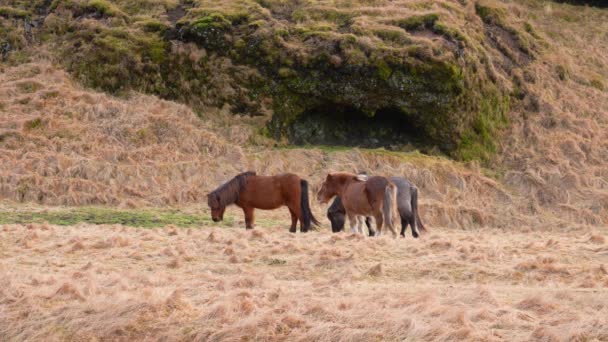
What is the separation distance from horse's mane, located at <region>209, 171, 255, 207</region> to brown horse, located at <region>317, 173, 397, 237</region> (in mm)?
2507

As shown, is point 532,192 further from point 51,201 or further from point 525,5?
point 525,5

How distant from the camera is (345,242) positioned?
14742 mm

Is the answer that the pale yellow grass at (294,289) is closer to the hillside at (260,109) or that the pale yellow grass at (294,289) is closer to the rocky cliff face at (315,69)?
the hillside at (260,109)

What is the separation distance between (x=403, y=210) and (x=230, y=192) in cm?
419

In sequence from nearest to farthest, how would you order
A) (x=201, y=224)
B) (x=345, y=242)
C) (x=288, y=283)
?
(x=288, y=283), (x=345, y=242), (x=201, y=224)

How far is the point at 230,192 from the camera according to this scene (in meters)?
18.7

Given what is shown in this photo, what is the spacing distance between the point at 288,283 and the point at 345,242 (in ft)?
12.0

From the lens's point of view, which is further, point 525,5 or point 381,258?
point 525,5

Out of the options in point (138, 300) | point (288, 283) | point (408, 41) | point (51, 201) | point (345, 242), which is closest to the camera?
point (138, 300)

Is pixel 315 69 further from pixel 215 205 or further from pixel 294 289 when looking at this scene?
pixel 294 289

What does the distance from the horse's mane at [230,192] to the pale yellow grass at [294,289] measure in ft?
12.8

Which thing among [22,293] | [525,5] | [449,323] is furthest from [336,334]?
[525,5]

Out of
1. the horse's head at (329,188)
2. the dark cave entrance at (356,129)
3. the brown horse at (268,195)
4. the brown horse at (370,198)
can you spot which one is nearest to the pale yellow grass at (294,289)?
the brown horse at (370,198)

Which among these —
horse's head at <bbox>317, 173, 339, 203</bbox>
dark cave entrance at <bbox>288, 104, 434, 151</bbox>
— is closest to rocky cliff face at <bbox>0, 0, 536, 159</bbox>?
dark cave entrance at <bbox>288, 104, 434, 151</bbox>
